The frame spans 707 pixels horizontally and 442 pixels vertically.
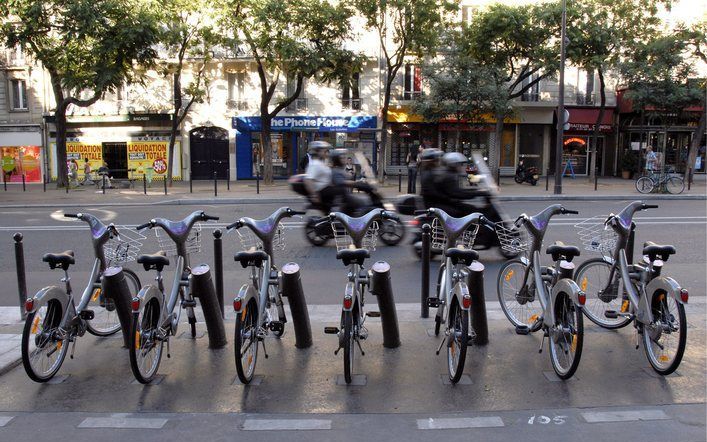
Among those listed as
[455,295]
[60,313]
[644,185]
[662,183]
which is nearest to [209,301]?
[60,313]

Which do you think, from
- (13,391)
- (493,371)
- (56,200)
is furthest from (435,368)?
(56,200)

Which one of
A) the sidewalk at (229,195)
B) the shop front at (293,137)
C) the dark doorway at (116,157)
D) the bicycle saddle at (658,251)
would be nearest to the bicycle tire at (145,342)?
the bicycle saddle at (658,251)

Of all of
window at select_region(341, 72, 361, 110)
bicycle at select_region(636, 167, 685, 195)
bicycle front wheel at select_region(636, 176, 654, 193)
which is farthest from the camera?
window at select_region(341, 72, 361, 110)

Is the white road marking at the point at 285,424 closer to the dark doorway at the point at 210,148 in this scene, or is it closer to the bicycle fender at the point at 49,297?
the bicycle fender at the point at 49,297

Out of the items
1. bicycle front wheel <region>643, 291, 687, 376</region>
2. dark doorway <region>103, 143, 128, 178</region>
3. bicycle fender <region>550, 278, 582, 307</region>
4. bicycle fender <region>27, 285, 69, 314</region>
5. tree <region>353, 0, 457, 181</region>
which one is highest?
tree <region>353, 0, 457, 181</region>

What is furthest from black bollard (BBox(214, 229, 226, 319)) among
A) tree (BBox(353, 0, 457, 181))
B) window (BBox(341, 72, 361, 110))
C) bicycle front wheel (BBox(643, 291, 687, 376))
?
window (BBox(341, 72, 361, 110))

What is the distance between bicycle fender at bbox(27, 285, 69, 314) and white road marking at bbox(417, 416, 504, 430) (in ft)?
9.87

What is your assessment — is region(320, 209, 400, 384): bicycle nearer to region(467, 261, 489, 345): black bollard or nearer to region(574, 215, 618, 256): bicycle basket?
region(467, 261, 489, 345): black bollard

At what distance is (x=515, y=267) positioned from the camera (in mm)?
6102

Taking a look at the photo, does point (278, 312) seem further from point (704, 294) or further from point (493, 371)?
point (704, 294)

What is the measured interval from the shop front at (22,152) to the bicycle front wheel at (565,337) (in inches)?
1265

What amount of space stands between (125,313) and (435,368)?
8.75 feet

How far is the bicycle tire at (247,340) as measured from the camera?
175 inches

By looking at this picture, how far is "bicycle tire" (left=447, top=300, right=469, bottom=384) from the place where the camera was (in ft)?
14.7
